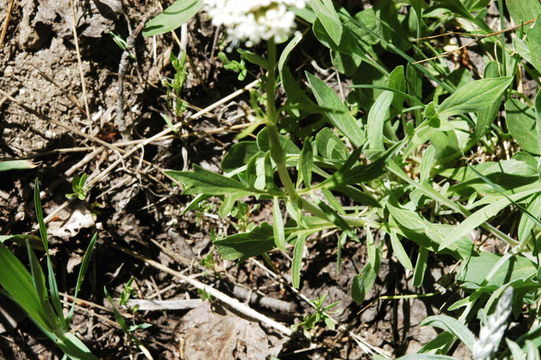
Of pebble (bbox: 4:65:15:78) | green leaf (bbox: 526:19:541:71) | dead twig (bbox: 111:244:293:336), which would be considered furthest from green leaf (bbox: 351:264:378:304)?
pebble (bbox: 4:65:15:78)

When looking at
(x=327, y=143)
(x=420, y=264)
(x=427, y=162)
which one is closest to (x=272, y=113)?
(x=327, y=143)

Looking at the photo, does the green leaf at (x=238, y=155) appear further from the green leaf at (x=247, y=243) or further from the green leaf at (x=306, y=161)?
the green leaf at (x=306, y=161)

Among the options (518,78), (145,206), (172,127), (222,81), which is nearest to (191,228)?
(145,206)

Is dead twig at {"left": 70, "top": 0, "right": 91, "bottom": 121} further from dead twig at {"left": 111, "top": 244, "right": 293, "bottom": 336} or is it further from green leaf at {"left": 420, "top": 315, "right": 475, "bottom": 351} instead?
green leaf at {"left": 420, "top": 315, "right": 475, "bottom": 351}

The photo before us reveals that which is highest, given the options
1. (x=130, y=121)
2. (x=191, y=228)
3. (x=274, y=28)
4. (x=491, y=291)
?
(x=274, y=28)

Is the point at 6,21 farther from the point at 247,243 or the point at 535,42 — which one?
the point at 535,42

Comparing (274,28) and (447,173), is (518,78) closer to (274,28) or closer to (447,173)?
(447,173)

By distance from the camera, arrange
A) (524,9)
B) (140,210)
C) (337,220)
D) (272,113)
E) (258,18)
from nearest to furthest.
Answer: (258,18) < (272,113) < (337,220) < (524,9) < (140,210)
